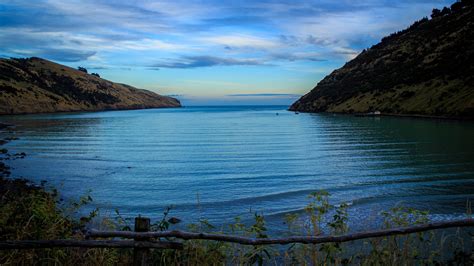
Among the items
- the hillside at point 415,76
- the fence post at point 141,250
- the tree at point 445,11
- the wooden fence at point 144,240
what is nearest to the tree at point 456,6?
the hillside at point 415,76

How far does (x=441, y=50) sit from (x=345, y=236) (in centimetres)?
13642

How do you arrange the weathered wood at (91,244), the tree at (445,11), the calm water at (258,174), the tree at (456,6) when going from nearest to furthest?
1. the weathered wood at (91,244)
2. the calm water at (258,174)
3. the tree at (456,6)
4. the tree at (445,11)

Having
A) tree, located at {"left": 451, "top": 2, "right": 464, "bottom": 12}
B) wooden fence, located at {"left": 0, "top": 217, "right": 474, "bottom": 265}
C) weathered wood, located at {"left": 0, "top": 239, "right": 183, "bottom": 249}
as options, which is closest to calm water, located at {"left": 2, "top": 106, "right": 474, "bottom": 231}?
wooden fence, located at {"left": 0, "top": 217, "right": 474, "bottom": 265}

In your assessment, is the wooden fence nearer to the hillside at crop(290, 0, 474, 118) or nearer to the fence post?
the fence post

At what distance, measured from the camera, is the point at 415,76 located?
389 ft

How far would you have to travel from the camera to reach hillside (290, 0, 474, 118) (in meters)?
93.6

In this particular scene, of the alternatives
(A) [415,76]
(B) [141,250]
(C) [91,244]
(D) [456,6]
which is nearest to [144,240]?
(B) [141,250]

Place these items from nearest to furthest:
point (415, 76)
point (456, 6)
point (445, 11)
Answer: point (415, 76) → point (456, 6) → point (445, 11)

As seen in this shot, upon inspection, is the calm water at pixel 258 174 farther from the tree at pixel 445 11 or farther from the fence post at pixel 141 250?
the tree at pixel 445 11

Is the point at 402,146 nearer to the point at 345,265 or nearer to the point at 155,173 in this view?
the point at 155,173

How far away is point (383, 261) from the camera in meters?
8.73

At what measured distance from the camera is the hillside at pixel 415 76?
93625mm

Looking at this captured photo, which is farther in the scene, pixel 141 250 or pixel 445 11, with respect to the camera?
pixel 445 11

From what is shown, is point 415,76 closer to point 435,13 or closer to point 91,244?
point 435,13
